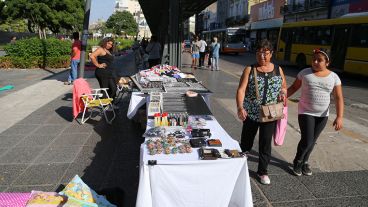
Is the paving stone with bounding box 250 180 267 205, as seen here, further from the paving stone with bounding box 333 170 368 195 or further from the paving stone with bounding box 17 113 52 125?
the paving stone with bounding box 17 113 52 125

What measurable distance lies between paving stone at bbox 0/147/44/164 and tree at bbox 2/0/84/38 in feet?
115

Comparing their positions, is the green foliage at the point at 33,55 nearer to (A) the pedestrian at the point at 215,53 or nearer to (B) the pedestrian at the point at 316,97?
(A) the pedestrian at the point at 215,53

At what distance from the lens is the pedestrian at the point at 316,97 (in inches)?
158

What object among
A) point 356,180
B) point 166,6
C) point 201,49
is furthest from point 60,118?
point 201,49

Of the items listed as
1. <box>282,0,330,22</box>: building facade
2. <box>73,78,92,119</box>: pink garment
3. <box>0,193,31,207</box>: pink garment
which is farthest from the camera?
<box>282,0,330,22</box>: building facade

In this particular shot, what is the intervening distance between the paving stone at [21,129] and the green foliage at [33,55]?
11.2 meters

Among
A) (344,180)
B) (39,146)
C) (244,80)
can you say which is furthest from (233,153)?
(39,146)

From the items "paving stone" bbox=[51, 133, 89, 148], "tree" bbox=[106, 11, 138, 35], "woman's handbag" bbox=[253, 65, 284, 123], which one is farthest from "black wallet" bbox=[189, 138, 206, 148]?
"tree" bbox=[106, 11, 138, 35]

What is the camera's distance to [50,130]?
6316 mm

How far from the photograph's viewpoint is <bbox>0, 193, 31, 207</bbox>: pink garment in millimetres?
3098

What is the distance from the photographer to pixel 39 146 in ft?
17.8

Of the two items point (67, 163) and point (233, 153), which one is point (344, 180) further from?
point (67, 163)

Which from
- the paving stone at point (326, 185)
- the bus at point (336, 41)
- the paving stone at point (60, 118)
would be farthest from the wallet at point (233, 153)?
the bus at point (336, 41)

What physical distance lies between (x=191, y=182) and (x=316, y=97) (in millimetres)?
2102
